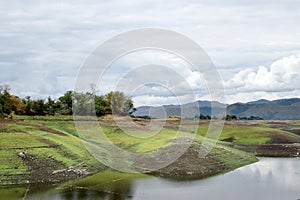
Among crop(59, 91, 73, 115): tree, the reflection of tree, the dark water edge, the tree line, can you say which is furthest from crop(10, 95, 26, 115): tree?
the reflection of tree

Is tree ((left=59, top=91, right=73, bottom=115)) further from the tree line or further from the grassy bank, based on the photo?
the grassy bank

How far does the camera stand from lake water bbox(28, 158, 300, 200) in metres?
40.7

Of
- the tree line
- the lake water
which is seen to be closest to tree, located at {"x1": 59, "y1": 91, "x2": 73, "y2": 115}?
the tree line

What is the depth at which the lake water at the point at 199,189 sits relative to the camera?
133ft

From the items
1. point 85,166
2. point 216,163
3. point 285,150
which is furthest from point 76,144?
point 285,150

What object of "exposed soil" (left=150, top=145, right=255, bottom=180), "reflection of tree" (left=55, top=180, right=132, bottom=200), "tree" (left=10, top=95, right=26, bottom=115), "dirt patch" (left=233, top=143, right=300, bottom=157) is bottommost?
"reflection of tree" (left=55, top=180, right=132, bottom=200)

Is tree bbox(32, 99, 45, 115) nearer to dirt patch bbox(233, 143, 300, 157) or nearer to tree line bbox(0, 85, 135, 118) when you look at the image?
tree line bbox(0, 85, 135, 118)

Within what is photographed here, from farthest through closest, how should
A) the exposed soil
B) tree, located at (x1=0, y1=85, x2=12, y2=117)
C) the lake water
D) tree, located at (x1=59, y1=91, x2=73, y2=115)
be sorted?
tree, located at (x1=59, y1=91, x2=73, y2=115) < tree, located at (x1=0, y1=85, x2=12, y2=117) < the exposed soil < the lake water

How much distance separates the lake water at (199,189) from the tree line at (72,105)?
120 ft

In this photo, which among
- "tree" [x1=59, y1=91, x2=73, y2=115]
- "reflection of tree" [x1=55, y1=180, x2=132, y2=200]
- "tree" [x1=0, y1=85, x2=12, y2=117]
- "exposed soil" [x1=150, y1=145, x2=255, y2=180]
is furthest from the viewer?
"tree" [x1=59, y1=91, x2=73, y2=115]

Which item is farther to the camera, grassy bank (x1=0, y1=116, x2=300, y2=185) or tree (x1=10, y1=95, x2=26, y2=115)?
tree (x1=10, y1=95, x2=26, y2=115)

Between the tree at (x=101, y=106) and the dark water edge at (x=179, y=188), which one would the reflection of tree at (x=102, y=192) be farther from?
the tree at (x=101, y=106)

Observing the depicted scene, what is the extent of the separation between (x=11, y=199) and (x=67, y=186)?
6.64 metres

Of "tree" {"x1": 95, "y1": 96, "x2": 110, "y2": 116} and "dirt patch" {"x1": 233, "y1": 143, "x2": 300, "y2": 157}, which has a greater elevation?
"tree" {"x1": 95, "y1": 96, "x2": 110, "y2": 116}
